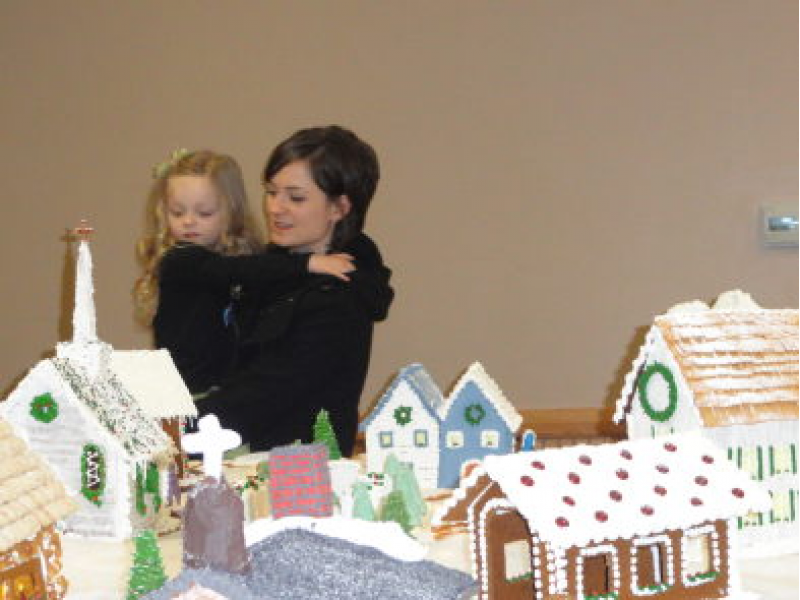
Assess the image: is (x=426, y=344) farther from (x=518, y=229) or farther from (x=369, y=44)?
(x=369, y=44)

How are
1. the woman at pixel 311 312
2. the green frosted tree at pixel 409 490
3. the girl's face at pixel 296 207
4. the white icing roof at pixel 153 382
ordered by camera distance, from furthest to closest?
the girl's face at pixel 296 207 < the woman at pixel 311 312 < the white icing roof at pixel 153 382 < the green frosted tree at pixel 409 490

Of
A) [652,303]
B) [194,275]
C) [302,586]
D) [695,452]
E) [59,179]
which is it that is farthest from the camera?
[59,179]

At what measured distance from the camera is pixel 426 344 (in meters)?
4.25

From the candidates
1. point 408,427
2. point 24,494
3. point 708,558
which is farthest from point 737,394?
point 24,494

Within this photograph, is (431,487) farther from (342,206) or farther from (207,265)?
(342,206)

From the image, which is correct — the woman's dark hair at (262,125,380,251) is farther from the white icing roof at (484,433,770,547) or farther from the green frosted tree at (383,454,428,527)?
→ the white icing roof at (484,433,770,547)

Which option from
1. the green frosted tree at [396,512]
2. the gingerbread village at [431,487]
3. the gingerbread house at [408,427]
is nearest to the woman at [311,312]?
the gingerbread village at [431,487]

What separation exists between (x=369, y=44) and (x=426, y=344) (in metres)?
1.06

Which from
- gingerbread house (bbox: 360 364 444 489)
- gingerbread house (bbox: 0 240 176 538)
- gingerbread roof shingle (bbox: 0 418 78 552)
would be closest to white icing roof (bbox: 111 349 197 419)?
gingerbread house (bbox: 0 240 176 538)

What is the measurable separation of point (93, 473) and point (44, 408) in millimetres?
124

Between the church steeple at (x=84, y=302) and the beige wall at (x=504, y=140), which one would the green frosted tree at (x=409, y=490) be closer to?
the church steeple at (x=84, y=302)

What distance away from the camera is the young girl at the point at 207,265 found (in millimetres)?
2895

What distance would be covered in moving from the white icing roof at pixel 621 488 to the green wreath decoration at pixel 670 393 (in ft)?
0.81

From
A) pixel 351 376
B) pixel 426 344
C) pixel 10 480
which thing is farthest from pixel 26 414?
pixel 426 344
